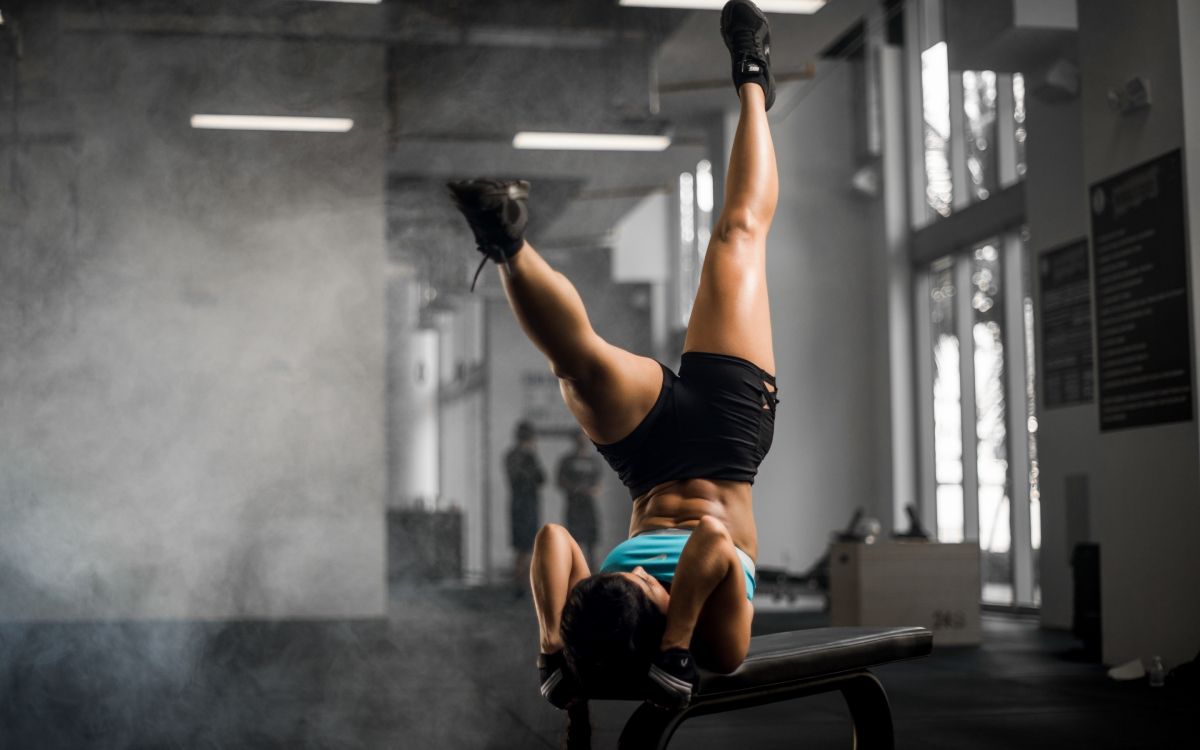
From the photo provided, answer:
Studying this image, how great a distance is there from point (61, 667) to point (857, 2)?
4.49m

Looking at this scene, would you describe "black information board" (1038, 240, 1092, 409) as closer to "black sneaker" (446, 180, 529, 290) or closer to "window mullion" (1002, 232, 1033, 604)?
"window mullion" (1002, 232, 1033, 604)

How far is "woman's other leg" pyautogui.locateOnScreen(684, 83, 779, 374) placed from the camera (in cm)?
173

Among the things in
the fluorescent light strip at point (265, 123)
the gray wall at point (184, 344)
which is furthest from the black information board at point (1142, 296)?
the fluorescent light strip at point (265, 123)

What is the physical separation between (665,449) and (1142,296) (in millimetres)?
2592

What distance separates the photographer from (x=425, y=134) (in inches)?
254

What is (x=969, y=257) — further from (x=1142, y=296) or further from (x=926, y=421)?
(x=1142, y=296)

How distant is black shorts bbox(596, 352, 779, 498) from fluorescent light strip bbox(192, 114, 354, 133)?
431 centimetres

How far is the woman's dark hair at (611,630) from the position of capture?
4.93 ft

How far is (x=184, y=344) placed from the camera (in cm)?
529

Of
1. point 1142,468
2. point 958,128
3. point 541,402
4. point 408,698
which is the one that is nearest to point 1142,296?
point 1142,468

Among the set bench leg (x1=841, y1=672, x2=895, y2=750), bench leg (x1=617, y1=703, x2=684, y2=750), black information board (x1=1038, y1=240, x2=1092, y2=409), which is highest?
black information board (x1=1038, y1=240, x2=1092, y2=409)

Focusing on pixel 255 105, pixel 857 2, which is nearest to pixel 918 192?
pixel 857 2

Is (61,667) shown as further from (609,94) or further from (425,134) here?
(609,94)

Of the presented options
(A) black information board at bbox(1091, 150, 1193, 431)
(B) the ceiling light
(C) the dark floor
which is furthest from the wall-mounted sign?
(A) black information board at bbox(1091, 150, 1193, 431)
